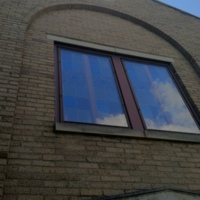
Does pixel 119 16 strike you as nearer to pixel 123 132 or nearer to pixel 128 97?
pixel 128 97

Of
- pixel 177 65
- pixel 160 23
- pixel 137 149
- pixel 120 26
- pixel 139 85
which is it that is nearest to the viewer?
pixel 137 149

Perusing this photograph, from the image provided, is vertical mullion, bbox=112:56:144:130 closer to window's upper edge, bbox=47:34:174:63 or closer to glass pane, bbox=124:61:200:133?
glass pane, bbox=124:61:200:133

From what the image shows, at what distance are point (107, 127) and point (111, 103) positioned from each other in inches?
28.2

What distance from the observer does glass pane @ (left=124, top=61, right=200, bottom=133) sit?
446 centimetres

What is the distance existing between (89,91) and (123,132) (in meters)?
1.05

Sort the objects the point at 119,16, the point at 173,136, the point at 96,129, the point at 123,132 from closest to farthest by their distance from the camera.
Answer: the point at 96,129, the point at 123,132, the point at 173,136, the point at 119,16

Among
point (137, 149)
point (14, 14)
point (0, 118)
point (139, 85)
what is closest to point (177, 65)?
point (139, 85)

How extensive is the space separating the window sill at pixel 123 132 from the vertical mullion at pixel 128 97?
10.3 inches

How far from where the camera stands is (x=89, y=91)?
435cm

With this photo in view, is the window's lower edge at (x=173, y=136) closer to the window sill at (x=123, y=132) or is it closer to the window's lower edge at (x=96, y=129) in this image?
the window sill at (x=123, y=132)

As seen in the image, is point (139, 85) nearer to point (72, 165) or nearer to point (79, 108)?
point (79, 108)

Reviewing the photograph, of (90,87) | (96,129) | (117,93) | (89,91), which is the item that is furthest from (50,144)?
(117,93)

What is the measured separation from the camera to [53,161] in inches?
121

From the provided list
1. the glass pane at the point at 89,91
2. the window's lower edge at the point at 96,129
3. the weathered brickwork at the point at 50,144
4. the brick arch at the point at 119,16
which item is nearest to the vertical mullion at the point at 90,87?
the glass pane at the point at 89,91
